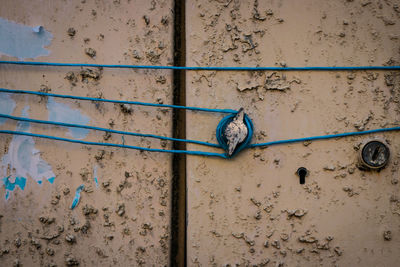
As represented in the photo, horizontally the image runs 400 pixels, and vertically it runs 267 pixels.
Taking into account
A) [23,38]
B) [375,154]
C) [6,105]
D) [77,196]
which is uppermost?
[23,38]

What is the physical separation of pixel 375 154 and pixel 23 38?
910 mm

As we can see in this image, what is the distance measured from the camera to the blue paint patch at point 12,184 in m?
0.71

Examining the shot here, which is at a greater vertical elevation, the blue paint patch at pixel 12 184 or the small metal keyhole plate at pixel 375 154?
the small metal keyhole plate at pixel 375 154

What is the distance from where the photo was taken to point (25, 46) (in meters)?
→ 0.71

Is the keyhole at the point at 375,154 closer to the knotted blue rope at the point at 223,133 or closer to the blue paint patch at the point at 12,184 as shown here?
the knotted blue rope at the point at 223,133

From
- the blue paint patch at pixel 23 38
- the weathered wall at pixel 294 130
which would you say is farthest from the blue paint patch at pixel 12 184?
the weathered wall at pixel 294 130

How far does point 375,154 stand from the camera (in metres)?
0.62

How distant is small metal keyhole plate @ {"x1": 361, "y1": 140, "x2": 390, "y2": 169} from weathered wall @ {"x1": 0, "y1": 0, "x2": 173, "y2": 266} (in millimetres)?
463

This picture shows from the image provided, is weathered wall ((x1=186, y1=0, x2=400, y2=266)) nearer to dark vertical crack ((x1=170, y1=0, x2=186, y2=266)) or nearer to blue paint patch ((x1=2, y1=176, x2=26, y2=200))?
dark vertical crack ((x1=170, y1=0, x2=186, y2=266))

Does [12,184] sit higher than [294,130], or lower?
lower

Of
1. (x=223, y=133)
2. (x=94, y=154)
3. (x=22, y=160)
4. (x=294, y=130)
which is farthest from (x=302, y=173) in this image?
(x=22, y=160)

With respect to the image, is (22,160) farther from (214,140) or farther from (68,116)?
(214,140)

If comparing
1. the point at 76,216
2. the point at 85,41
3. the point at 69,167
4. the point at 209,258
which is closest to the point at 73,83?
the point at 85,41

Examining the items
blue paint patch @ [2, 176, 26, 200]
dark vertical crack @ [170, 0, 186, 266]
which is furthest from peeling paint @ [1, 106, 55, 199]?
dark vertical crack @ [170, 0, 186, 266]
